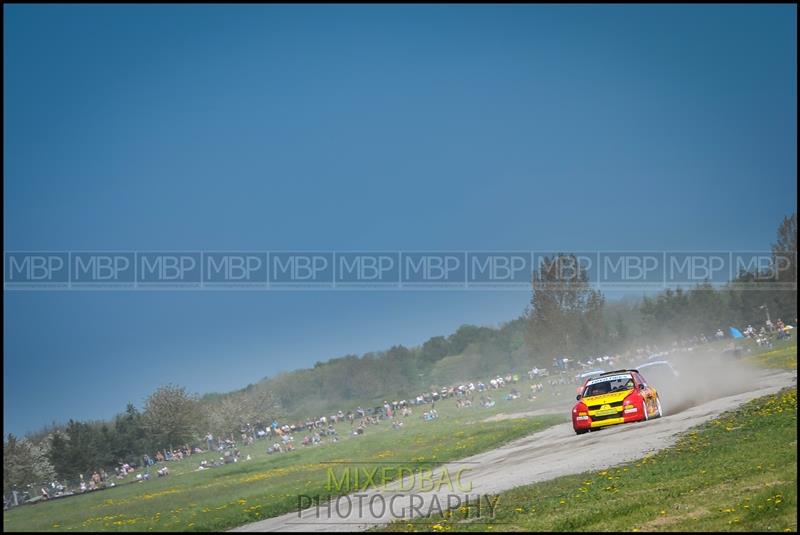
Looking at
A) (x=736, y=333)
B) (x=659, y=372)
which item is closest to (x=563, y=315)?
(x=736, y=333)

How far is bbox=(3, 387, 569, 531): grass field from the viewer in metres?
25.7

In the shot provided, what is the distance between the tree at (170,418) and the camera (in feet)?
114

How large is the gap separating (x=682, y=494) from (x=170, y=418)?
25.2m

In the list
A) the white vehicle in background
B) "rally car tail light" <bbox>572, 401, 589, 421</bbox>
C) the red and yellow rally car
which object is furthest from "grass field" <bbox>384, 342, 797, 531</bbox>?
the white vehicle in background

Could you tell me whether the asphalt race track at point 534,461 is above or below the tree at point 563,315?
below

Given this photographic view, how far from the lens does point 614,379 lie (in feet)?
94.9

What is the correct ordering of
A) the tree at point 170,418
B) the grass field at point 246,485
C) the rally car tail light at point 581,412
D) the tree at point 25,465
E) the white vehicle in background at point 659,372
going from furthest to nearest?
1. the white vehicle in background at point 659,372
2. the tree at point 170,418
3. the tree at point 25,465
4. the rally car tail light at point 581,412
5. the grass field at point 246,485

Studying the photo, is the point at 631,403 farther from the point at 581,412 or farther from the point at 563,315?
the point at 563,315

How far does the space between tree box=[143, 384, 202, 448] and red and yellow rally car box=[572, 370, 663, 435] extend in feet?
57.0

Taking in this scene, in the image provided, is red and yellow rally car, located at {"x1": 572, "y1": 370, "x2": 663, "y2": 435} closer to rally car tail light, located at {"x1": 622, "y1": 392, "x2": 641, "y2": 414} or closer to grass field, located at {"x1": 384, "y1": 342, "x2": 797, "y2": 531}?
rally car tail light, located at {"x1": 622, "y1": 392, "x2": 641, "y2": 414}

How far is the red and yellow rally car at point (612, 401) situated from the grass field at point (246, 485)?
20.3ft

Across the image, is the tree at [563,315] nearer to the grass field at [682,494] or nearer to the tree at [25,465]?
the grass field at [682,494]

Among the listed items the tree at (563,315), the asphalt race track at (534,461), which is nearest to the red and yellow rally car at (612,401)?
the asphalt race track at (534,461)

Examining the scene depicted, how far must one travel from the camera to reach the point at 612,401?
28.6 metres
